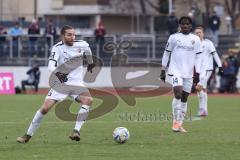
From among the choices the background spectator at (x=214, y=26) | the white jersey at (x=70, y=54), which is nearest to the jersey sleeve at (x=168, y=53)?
the white jersey at (x=70, y=54)

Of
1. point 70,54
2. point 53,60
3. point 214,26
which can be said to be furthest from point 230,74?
point 53,60

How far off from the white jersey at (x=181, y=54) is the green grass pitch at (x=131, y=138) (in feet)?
4.31

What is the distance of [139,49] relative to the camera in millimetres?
42688

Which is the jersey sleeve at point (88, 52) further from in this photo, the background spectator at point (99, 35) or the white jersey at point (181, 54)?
the background spectator at point (99, 35)

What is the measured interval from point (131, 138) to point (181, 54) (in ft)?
8.99

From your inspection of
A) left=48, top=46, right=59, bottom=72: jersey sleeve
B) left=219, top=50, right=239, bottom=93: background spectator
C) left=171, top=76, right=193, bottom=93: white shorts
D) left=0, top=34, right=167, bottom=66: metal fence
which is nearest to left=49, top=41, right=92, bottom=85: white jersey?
left=48, top=46, right=59, bottom=72: jersey sleeve

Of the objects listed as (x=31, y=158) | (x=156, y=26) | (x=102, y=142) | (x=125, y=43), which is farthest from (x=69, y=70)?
(x=156, y=26)

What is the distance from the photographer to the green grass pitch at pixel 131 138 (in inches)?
528

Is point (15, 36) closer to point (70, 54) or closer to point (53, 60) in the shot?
point (70, 54)

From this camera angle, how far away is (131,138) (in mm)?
16109

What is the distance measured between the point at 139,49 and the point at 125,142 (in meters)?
27.7

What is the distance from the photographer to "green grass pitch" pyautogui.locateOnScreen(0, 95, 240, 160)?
44.0 feet

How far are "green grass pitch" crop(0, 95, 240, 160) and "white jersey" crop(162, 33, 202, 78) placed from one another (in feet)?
4.31

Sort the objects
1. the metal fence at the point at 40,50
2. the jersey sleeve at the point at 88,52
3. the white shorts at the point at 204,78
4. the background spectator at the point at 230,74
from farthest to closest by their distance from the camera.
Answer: the metal fence at the point at 40,50 → the background spectator at the point at 230,74 → the white shorts at the point at 204,78 → the jersey sleeve at the point at 88,52
